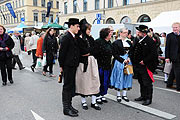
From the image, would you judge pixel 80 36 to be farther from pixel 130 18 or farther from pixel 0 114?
pixel 130 18

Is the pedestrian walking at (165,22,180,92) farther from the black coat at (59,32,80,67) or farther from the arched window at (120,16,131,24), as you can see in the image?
the arched window at (120,16,131,24)

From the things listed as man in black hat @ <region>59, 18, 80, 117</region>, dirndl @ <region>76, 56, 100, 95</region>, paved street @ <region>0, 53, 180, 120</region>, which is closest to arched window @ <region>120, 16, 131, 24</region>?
paved street @ <region>0, 53, 180, 120</region>

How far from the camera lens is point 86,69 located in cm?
395

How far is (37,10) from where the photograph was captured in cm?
5256

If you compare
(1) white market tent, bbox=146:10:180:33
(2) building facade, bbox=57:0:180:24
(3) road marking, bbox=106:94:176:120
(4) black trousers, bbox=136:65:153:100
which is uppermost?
(2) building facade, bbox=57:0:180:24

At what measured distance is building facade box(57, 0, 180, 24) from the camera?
2100cm

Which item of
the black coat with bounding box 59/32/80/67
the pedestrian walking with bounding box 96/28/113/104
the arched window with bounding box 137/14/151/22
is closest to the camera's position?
the black coat with bounding box 59/32/80/67

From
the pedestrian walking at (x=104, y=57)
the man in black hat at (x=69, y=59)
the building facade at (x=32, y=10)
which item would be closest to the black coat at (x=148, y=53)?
the pedestrian walking at (x=104, y=57)

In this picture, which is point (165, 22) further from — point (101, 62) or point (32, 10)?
point (32, 10)

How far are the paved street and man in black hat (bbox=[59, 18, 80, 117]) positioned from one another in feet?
1.10

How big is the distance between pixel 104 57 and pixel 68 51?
966 millimetres

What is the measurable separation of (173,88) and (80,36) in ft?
13.0

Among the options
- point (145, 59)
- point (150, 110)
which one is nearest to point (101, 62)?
point (145, 59)

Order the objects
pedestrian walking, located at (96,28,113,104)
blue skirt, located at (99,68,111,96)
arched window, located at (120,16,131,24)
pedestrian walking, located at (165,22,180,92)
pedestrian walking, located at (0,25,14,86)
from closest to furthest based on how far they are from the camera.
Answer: pedestrian walking, located at (96,28,113,104) < blue skirt, located at (99,68,111,96) < pedestrian walking, located at (165,22,180,92) < pedestrian walking, located at (0,25,14,86) < arched window, located at (120,16,131,24)
